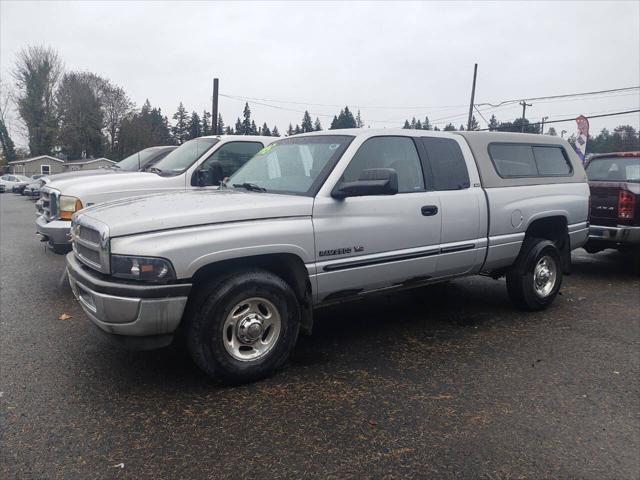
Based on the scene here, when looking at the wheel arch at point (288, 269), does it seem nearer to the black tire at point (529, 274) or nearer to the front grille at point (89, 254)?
the front grille at point (89, 254)

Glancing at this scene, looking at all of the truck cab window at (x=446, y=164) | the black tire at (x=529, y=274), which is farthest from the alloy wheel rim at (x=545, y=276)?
the truck cab window at (x=446, y=164)

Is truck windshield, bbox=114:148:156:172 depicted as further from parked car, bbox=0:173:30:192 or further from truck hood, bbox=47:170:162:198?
parked car, bbox=0:173:30:192

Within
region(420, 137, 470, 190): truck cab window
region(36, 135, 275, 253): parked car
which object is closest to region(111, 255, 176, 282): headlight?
region(420, 137, 470, 190): truck cab window

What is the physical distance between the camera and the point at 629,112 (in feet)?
84.9

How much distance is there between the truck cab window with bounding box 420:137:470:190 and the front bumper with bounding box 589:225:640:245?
3.47m

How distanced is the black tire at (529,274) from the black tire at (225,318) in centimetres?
294

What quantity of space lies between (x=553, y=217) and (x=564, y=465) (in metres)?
3.66

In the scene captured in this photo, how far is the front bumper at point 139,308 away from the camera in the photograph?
10.5 feet

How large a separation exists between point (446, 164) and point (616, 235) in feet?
12.3

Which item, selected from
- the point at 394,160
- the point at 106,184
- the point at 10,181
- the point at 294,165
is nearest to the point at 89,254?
the point at 294,165

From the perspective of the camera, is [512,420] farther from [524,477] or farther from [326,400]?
[326,400]

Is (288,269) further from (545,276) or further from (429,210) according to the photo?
(545,276)

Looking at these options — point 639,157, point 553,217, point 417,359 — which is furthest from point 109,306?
point 639,157

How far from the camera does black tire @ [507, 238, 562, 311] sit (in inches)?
216
